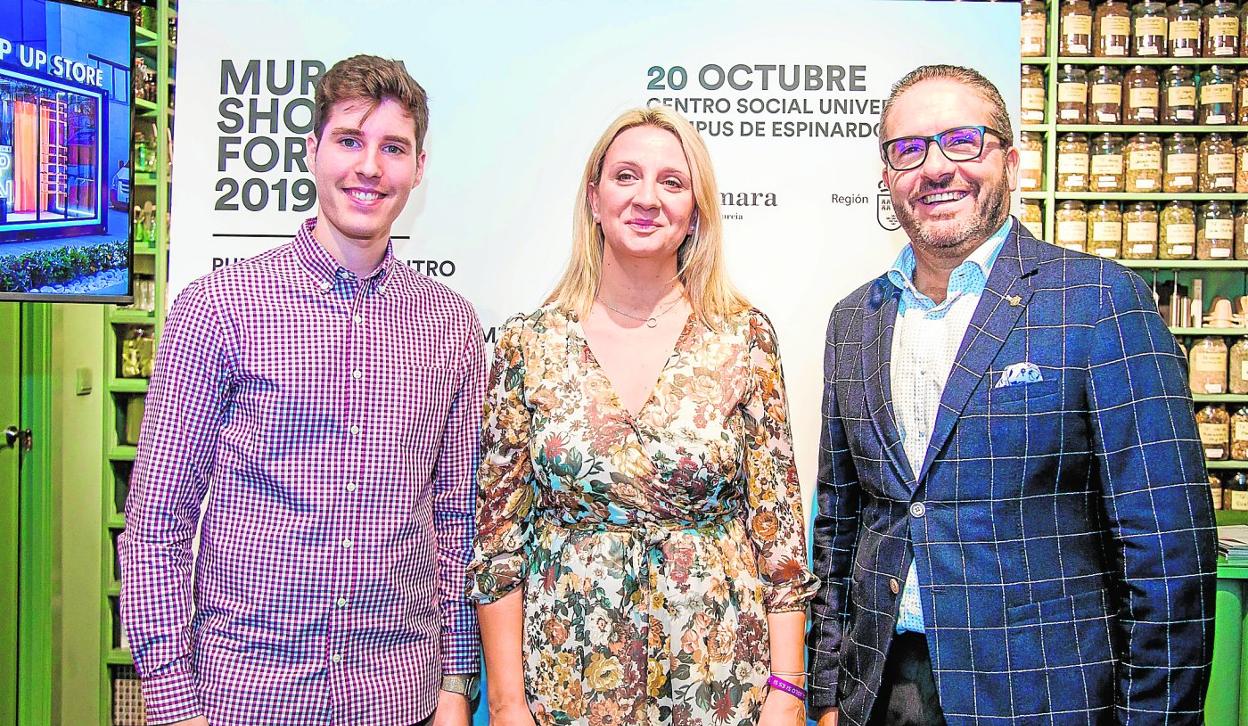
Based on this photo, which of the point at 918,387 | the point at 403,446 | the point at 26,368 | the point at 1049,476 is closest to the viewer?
the point at 1049,476

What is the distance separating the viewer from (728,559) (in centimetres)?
179

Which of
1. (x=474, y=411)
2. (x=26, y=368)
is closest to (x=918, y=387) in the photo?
(x=474, y=411)

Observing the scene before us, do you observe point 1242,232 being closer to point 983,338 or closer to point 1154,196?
point 1154,196

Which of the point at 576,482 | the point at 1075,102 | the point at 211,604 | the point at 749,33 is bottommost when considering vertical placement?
the point at 211,604

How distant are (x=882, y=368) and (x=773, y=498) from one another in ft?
1.03

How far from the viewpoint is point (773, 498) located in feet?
6.00

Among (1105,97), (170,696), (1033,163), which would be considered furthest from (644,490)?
(1105,97)

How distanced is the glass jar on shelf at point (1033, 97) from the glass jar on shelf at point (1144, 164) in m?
0.49

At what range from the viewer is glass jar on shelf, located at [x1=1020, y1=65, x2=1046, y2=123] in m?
4.85

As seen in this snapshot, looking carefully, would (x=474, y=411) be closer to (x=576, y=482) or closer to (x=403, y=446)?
(x=403, y=446)

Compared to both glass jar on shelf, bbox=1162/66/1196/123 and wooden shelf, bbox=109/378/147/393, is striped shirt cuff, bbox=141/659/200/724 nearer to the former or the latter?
wooden shelf, bbox=109/378/147/393

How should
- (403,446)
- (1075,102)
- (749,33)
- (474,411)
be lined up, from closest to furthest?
(403,446), (474,411), (749,33), (1075,102)

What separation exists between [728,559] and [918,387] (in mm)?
455

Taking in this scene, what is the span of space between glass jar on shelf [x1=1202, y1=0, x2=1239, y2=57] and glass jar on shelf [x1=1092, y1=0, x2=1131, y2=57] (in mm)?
386
